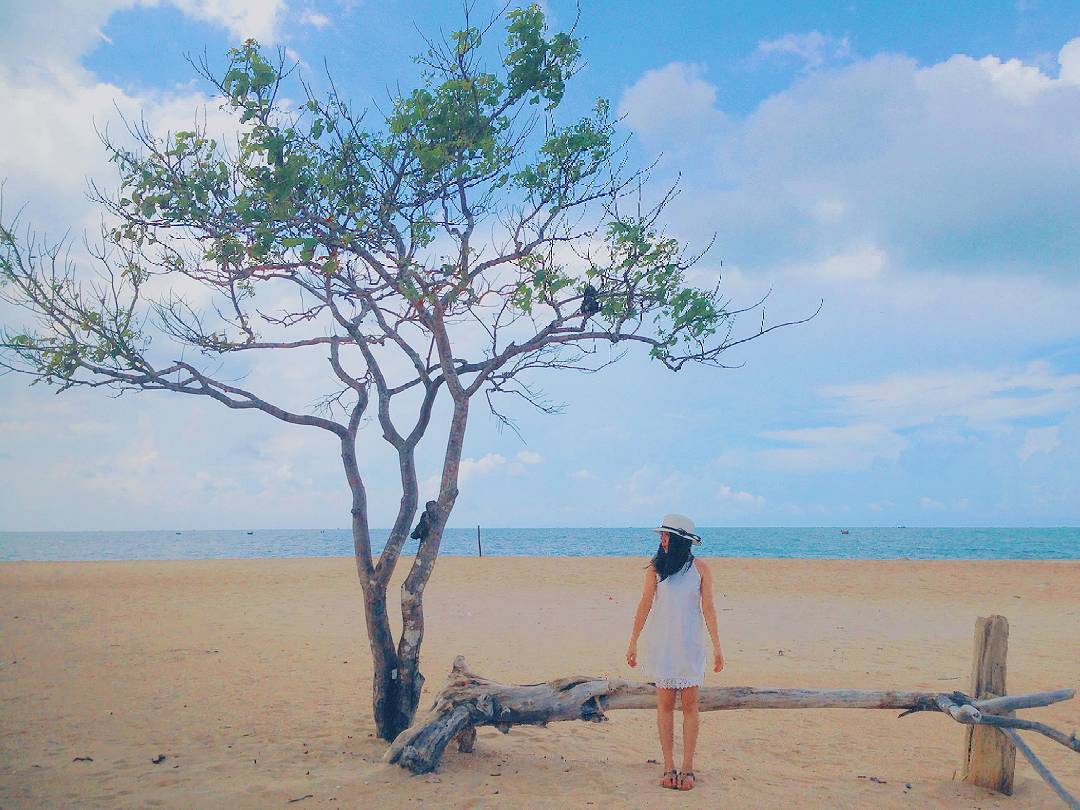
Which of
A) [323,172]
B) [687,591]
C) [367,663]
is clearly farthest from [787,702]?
[367,663]

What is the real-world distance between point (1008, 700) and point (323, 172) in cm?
711

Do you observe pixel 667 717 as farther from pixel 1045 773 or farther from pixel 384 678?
pixel 384 678

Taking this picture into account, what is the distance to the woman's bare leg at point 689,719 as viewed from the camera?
19.2 ft

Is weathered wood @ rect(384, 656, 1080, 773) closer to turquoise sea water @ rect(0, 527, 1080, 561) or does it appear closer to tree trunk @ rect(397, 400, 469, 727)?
tree trunk @ rect(397, 400, 469, 727)

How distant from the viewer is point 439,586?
2231 cm

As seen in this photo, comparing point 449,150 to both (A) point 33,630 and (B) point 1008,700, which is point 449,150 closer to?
(B) point 1008,700

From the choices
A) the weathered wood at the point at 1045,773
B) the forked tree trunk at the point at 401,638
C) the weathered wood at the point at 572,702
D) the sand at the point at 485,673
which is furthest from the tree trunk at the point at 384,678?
the weathered wood at the point at 1045,773

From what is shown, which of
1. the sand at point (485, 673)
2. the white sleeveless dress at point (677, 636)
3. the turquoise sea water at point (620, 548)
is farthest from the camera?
the turquoise sea water at point (620, 548)

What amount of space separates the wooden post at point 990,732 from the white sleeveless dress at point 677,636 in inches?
95.3

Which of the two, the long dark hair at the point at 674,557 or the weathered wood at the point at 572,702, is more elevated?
the long dark hair at the point at 674,557

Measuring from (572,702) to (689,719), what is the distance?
3.14 ft

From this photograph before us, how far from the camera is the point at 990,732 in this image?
622 cm

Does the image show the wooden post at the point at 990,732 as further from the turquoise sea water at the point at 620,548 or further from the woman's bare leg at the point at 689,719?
the turquoise sea water at the point at 620,548

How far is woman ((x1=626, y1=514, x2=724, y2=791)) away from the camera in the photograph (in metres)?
5.76
